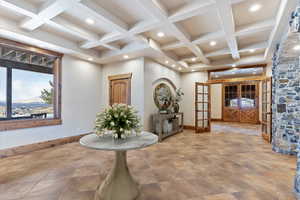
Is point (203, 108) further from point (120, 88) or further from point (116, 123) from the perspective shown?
point (116, 123)

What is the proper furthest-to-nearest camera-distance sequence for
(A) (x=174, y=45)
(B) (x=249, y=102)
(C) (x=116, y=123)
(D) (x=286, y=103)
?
(B) (x=249, y=102)
(A) (x=174, y=45)
(D) (x=286, y=103)
(C) (x=116, y=123)

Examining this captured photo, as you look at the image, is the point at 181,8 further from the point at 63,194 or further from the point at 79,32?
the point at 63,194

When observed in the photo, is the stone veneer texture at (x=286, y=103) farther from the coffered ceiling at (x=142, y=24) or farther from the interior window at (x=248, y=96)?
the interior window at (x=248, y=96)

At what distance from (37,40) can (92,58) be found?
5.16 feet

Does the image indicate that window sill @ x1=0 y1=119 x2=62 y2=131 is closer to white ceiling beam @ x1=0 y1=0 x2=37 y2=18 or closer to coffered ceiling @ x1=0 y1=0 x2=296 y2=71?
coffered ceiling @ x1=0 y1=0 x2=296 y2=71

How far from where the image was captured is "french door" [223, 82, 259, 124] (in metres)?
7.93

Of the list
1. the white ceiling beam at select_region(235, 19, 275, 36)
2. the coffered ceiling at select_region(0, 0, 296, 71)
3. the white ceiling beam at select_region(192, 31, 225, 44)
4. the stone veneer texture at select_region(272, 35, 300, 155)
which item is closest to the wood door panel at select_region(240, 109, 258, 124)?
the coffered ceiling at select_region(0, 0, 296, 71)

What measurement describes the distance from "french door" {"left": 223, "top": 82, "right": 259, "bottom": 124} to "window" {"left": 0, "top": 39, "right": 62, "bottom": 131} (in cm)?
894

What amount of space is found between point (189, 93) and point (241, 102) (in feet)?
13.5

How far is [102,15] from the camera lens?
8.37 ft

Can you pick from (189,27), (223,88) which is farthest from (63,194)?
(223,88)

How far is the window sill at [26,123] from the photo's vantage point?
317 cm

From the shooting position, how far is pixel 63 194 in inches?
73.3

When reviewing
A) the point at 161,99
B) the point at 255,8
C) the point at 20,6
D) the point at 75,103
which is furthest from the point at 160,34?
the point at 75,103
